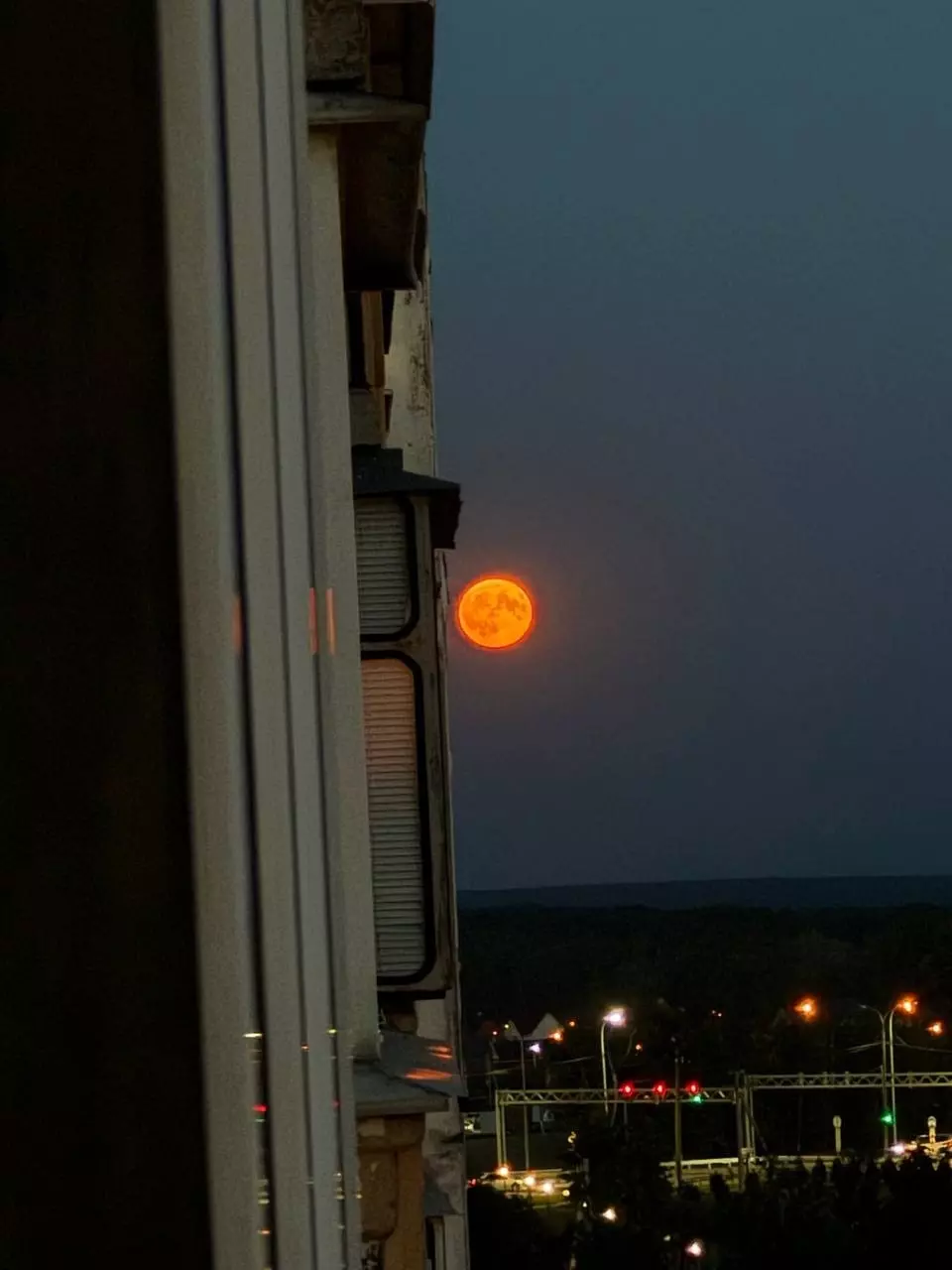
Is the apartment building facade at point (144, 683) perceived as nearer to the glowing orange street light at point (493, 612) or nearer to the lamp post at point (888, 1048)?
the glowing orange street light at point (493, 612)

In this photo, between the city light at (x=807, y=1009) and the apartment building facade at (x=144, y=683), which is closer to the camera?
the apartment building facade at (x=144, y=683)

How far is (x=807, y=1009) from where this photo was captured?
101 feet

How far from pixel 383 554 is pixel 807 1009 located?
2705 centimetres

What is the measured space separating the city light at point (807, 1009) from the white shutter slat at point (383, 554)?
88.4ft

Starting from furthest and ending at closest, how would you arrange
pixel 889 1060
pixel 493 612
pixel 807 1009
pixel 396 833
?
pixel 807 1009 < pixel 889 1060 < pixel 493 612 < pixel 396 833

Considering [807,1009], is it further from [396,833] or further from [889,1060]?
[396,833]

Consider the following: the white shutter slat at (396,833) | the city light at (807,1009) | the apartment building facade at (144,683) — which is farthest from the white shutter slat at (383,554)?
the city light at (807,1009)

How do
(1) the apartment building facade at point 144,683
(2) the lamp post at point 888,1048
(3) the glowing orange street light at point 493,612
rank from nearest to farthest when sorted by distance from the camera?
(1) the apartment building facade at point 144,683
(3) the glowing orange street light at point 493,612
(2) the lamp post at point 888,1048

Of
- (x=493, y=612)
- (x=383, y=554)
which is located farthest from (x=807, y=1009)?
(x=383, y=554)

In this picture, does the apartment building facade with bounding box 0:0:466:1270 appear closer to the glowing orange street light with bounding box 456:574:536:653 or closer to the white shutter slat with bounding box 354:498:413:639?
the white shutter slat with bounding box 354:498:413:639

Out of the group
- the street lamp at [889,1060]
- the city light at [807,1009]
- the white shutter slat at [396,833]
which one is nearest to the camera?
the white shutter slat at [396,833]

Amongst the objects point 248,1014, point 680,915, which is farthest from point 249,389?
point 680,915

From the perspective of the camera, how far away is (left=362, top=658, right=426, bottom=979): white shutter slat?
4.72m

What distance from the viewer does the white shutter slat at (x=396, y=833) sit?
15.5 feet
